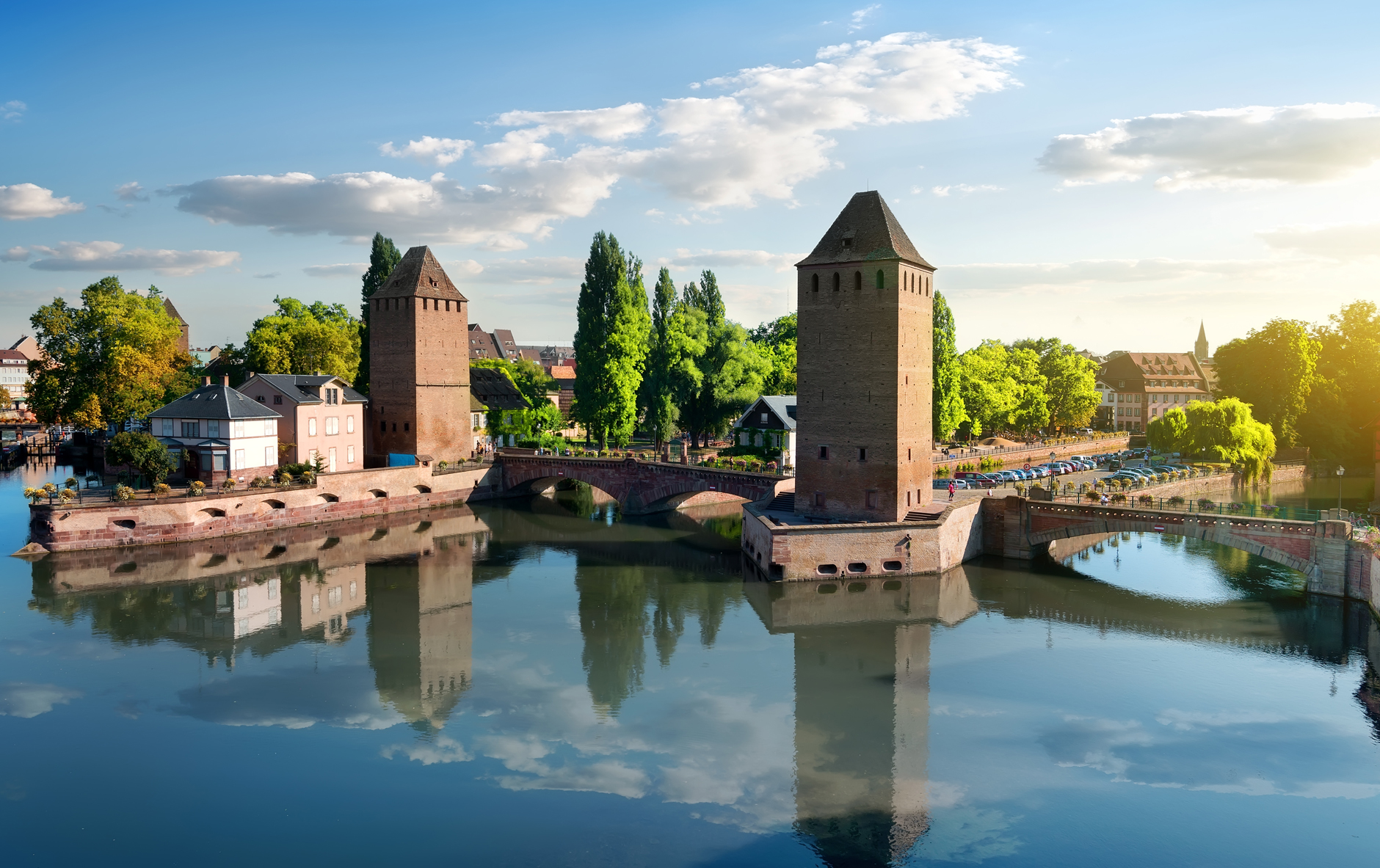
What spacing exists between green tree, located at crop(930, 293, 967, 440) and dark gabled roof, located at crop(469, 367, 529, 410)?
3501 centimetres

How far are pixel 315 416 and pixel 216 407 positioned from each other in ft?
20.7

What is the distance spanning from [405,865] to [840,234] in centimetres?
3221

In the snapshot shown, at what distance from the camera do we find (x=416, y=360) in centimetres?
6147

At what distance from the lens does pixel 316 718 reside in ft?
82.8

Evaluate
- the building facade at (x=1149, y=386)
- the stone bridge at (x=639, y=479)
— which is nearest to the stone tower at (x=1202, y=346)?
the building facade at (x=1149, y=386)

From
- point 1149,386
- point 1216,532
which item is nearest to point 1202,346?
point 1149,386

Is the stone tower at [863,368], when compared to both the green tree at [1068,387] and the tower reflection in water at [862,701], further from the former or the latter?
the green tree at [1068,387]

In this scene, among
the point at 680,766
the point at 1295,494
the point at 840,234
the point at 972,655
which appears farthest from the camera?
Answer: the point at 1295,494

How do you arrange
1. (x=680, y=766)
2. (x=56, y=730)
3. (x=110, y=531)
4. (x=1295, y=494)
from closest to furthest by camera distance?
1. (x=680, y=766)
2. (x=56, y=730)
3. (x=110, y=531)
4. (x=1295, y=494)

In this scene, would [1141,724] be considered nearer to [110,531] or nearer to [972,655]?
[972,655]

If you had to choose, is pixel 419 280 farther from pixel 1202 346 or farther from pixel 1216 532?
pixel 1202 346

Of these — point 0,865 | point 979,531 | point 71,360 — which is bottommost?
point 0,865

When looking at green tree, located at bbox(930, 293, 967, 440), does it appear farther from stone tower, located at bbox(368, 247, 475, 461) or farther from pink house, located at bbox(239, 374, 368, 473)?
pink house, located at bbox(239, 374, 368, 473)

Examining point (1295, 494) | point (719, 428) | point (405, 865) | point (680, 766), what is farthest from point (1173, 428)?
point (405, 865)
